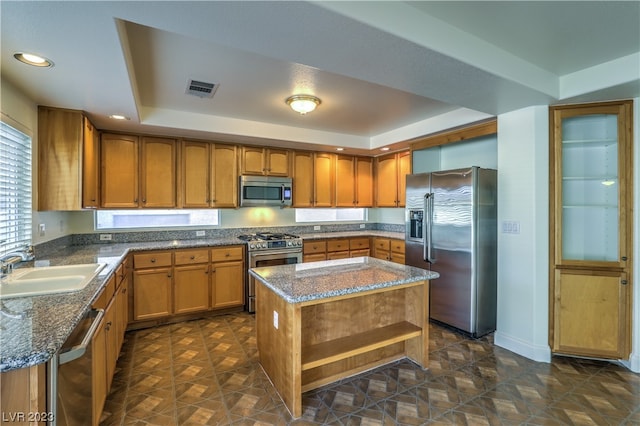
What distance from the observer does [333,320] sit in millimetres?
2400

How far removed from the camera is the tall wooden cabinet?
2.62 meters

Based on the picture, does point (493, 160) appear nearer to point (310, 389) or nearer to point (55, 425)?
point (310, 389)

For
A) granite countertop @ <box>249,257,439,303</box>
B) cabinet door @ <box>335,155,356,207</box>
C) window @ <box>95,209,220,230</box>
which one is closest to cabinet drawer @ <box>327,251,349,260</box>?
cabinet door @ <box>335,155,356,207</box>

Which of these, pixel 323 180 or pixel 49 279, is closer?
pixel 49 279

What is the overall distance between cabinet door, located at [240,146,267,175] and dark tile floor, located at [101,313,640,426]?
2.36m

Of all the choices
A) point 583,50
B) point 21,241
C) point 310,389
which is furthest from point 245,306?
point 583,50

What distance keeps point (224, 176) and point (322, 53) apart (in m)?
2.75

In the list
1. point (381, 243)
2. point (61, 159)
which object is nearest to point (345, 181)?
point (381, 243)

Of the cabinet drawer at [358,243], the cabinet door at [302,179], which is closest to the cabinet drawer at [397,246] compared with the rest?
the cabinet drawer at [358,243]

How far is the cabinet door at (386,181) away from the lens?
5.03 metres

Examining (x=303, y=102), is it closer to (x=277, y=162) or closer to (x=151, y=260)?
(x=277, y=162)

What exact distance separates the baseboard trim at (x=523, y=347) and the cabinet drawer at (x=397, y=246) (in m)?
1.68

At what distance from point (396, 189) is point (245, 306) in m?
2.92

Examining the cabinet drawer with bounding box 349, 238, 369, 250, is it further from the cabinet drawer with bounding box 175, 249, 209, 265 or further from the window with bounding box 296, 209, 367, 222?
the cabinet drawer with bounding box 175, 249, 209, 265
